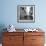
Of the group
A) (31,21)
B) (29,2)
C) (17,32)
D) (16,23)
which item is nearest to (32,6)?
(29,2)

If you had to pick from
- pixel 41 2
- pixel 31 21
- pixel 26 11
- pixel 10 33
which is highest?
pixel 41 2

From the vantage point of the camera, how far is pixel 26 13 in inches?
170

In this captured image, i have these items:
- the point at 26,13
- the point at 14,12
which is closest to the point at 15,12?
the point at 14,12

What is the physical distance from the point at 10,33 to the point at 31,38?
63 cm

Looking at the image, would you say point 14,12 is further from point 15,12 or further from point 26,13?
point 26,13

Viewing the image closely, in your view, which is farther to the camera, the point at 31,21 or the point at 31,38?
the point at 31,21

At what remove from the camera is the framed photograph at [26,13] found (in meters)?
4.30

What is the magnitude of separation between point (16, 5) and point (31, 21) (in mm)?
716

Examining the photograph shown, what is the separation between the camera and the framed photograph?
4.30 metres

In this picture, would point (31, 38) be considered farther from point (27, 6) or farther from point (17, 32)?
point (27, 6)

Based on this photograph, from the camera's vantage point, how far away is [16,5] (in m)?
4.29

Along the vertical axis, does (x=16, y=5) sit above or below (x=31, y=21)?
above

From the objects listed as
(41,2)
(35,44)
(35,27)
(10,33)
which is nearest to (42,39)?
(35,44)

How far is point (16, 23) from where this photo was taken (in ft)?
14.2
